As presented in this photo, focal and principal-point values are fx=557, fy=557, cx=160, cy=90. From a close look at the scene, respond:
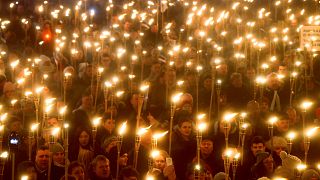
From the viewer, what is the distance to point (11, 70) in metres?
11.1

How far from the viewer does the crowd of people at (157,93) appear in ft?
22.8

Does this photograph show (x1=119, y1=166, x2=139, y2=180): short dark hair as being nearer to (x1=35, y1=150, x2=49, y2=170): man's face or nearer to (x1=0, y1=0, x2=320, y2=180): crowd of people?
(x1=0, y1=0, x2=320, y2=180): crowd of people

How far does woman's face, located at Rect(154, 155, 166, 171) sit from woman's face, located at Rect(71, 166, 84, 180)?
0.94m

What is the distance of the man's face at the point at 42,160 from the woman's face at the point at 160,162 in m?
1.34

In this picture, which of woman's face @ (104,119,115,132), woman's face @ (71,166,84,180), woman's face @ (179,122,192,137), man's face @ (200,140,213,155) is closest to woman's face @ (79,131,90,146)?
woman's face @ (104,119,115,132)

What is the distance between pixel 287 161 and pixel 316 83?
4.55m

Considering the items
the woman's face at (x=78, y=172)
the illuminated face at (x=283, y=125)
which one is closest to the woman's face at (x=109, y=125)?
the woman's face at (x=78, y=172)

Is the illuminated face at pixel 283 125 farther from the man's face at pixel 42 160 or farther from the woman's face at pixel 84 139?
the man's face at pixel 42 160

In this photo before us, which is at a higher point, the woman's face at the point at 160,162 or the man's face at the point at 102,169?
the woman's face at the point at 160,162

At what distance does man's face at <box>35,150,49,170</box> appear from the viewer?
683 centimetres

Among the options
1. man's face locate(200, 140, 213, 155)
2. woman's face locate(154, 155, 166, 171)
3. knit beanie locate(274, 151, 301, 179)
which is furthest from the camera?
man's face locate(200, 140, 213, 155)

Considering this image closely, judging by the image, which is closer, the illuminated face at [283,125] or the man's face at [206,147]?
the man's face at [206,147]

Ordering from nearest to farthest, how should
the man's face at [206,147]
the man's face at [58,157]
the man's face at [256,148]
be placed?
the man's face at [58,157], the man's face at [256,148], the man's face at [206,147]

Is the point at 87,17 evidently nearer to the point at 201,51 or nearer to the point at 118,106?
the point at 201,51
